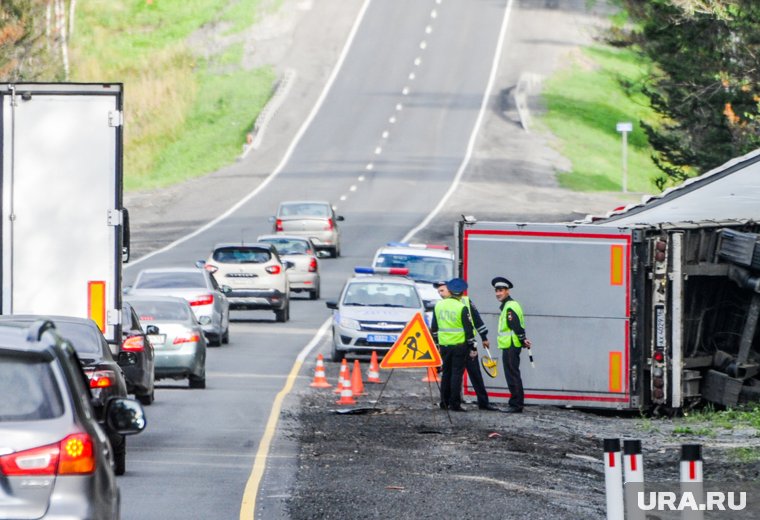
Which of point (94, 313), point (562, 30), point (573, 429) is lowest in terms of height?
point (573, 429)

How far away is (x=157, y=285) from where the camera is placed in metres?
31.6

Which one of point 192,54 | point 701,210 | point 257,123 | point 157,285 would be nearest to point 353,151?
point 257,123

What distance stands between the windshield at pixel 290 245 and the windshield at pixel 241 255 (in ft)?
19.4

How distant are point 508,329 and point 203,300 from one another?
32.9ft

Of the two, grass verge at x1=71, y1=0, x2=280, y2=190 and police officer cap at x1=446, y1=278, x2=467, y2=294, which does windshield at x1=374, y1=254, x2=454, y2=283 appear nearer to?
police officer cap at x1=446, y1=278, x2=467, y2=294

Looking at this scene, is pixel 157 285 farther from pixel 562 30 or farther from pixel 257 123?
pixel 562 30

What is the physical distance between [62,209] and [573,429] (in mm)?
6640

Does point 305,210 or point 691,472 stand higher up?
point 305,210

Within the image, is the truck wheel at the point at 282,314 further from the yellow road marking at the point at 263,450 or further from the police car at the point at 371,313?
the police car at the point at 371,313

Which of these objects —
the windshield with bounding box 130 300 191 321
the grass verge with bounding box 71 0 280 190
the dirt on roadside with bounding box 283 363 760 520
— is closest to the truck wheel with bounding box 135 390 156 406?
the dirt on roadside with bounding box 283 363 760 520

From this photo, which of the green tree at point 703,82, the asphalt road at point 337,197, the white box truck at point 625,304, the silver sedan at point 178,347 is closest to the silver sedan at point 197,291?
the asphalt road at point 337,197

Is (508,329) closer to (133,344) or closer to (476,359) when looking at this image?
(476,359)

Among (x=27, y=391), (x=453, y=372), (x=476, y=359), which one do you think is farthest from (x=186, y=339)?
(x=27, y=391)

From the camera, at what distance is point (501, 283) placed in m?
21.6
